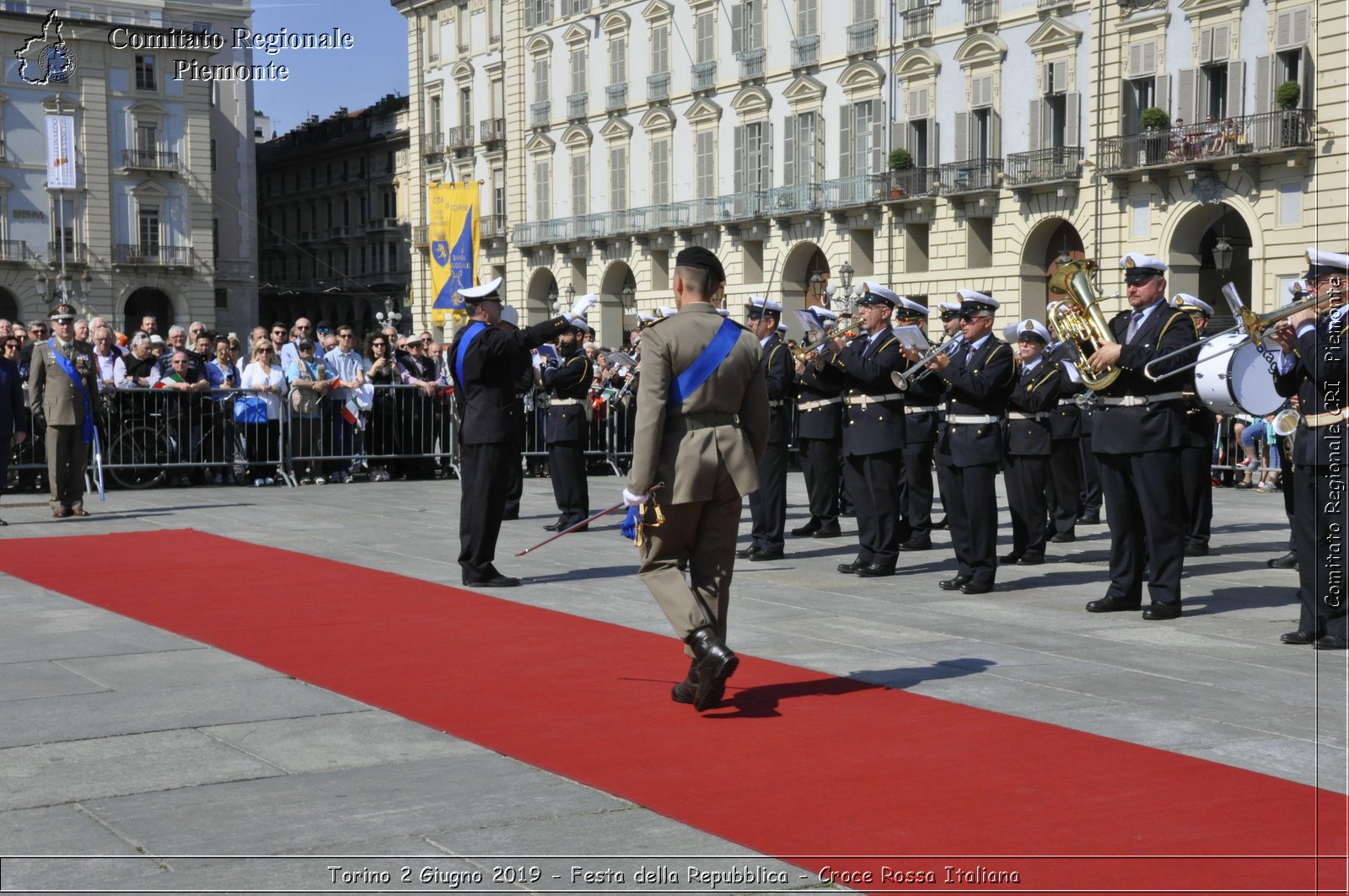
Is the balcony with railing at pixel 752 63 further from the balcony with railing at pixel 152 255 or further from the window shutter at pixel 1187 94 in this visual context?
the balcony with railing at pixel 152 255

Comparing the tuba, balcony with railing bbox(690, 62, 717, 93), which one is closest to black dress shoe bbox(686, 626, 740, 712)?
Result: the tuba

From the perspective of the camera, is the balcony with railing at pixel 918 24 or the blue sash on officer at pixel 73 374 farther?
the balcony with railing at pixel 918 24

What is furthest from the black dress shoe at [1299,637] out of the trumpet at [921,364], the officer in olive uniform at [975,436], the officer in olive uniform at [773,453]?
the officer in olive uniform at [773,453]

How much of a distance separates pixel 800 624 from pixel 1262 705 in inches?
114

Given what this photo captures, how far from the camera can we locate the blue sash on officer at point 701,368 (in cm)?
703

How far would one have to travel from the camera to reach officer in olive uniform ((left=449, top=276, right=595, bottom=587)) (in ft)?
35.6

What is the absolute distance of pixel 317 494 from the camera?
1806 cm

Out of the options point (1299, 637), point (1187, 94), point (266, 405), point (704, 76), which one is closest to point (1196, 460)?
point (1299, 637)

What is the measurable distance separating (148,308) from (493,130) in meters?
20.7

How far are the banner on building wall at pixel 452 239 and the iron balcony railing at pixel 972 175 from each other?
15.7m

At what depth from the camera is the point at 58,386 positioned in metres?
14.9

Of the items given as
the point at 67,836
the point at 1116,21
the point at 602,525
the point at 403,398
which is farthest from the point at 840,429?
the point at 1116,21

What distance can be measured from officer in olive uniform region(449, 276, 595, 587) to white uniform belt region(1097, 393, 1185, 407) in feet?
11.6

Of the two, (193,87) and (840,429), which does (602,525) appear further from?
(193,87)
